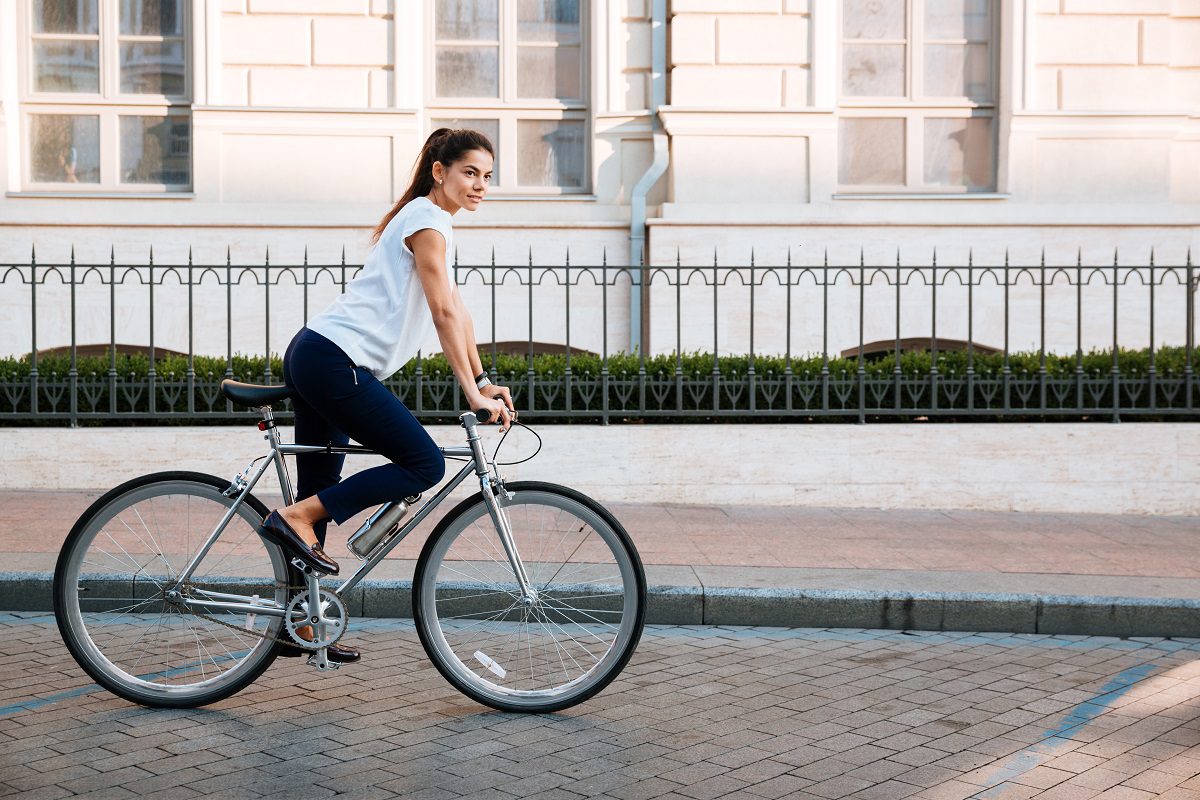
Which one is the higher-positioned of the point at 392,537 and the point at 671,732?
the point at 392,537

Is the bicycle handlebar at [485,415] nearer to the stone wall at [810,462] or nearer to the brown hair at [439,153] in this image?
the brown hair at [439,153]

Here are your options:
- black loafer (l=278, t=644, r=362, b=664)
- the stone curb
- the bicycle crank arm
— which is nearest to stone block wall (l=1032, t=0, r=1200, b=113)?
the stone curb

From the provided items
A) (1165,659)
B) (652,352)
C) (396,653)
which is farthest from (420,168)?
(652,352)

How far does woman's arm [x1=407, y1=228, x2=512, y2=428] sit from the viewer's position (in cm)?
439

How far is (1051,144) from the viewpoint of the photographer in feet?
40.4

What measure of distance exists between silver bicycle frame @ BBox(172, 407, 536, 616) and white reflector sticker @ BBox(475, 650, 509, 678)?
0.25 metres

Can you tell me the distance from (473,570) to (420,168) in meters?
1.36

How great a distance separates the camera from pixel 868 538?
26.0ft

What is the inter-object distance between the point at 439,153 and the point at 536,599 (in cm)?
152

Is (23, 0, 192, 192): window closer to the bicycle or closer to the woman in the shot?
the bicycle

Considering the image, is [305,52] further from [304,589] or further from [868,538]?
[304,589]

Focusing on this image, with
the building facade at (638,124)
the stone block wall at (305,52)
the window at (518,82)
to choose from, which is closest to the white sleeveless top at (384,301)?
the building facade at (638,124)

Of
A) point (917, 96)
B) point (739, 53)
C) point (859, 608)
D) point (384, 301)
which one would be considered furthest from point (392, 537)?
point (917, 96)

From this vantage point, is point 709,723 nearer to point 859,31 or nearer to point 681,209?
point 681,209
